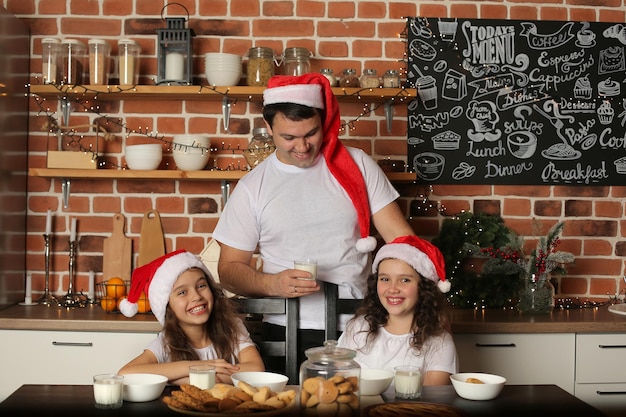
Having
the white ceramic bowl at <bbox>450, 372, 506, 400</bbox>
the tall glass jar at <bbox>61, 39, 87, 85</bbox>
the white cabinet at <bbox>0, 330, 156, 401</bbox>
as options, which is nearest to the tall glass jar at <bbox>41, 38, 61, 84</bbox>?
the tall glass jar at <bbox>61, 39, 87, 85</bbox>

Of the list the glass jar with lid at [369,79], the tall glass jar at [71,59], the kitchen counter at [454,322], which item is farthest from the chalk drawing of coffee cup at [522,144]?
the tall glass jar at [71,59]

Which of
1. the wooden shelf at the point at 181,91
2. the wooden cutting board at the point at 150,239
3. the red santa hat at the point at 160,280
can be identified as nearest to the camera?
the red santa hat at the point at 160,280

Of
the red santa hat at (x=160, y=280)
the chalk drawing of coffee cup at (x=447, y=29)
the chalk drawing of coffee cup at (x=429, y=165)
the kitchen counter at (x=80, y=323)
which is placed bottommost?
the kitchen counter at (x=80, y=323)

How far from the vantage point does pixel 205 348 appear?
248cm

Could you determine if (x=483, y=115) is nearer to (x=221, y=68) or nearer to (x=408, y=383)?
(x=221, y=68)

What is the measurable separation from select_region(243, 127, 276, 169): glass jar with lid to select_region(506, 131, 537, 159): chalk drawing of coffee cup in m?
1.07

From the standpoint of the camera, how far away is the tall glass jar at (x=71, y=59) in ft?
11.3

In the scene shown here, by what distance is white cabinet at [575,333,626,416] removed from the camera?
3.13 meters

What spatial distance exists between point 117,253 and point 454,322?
1490 mm

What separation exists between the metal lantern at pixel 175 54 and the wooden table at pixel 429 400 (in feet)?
5.69

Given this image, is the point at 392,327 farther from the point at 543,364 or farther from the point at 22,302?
the point at 22,302

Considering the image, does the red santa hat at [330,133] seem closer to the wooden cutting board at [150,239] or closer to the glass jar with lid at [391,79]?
the glass jar with lid at [391,79]

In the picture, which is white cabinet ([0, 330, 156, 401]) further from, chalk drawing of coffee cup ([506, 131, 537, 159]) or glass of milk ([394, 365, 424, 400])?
chalk drawing of coffee cup ([506, 131, 537, 159])

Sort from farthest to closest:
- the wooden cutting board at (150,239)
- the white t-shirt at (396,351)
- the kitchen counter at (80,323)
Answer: the wooden cutting board at (150,239) → the kitchen counter at (80,323) → the white t-shirt at (396,351)
